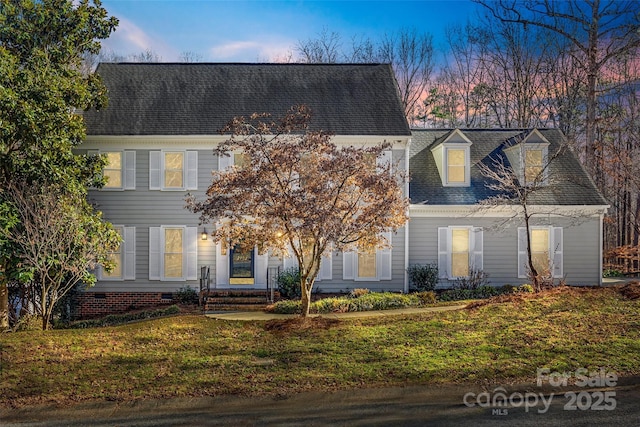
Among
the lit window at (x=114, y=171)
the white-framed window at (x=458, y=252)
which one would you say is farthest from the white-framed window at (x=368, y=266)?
the lit window at (x=114, y=171)

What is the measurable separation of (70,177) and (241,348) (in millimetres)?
7445

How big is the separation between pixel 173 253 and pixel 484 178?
11461 mm

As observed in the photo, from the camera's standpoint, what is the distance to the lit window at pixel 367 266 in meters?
17.1

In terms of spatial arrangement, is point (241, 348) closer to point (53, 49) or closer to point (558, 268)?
point (53, 49)

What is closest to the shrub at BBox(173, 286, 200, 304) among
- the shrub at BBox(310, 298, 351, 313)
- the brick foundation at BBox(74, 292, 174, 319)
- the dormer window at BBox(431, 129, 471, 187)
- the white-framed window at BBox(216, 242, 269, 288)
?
the brick foundation at BBox(74, 292, 174, 319)

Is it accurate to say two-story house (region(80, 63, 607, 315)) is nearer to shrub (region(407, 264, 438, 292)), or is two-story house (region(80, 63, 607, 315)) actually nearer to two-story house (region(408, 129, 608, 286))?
two-story house (region(408, 129, 608, 286))

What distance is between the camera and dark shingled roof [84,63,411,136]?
17266 mm

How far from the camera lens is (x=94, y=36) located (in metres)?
14.8

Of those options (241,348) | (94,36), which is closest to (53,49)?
(94,36)

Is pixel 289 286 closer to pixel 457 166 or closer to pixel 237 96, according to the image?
pixel 237 96

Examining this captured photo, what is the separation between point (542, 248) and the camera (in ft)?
57.4

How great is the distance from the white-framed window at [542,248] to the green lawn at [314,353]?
5158 mm

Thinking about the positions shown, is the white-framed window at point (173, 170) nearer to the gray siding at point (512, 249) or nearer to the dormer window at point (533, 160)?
the gray siding at point (512, 249)

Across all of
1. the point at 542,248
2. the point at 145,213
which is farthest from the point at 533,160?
the point at 145,213
